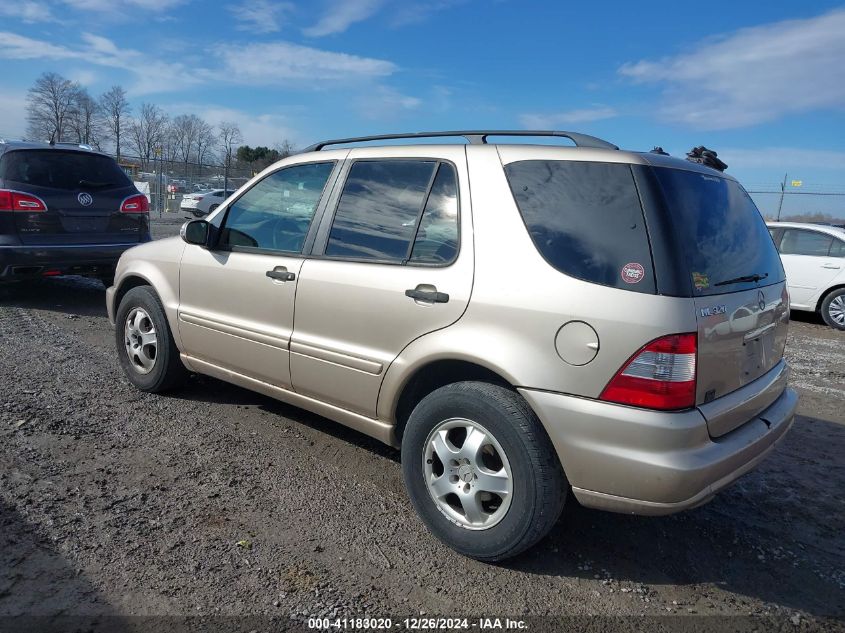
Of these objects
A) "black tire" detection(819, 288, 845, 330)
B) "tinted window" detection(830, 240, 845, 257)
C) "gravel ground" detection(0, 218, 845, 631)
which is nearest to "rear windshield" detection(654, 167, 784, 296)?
"gravel ground" detection(0, 218, 845, 631)

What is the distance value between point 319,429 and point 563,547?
186 centimetres

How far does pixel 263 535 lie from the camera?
116 inches

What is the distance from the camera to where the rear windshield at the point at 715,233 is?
2547 mm

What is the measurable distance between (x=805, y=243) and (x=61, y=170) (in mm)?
10614

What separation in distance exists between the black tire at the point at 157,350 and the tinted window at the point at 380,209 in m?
1.68

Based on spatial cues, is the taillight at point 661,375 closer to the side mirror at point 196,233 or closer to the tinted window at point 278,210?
the tinted window at point 278,210

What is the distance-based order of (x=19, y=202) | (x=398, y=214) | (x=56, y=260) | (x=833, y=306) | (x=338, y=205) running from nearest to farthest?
(x=398, y=214)
(x=338, y=205)
(x=19, y=202)
(x=56, y=260)
(x=833, y=306)

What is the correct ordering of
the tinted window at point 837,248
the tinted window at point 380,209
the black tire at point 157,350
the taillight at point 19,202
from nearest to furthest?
the tinted window at point 380,209
the black tire at point 157,350
the taillight at point 19,202
the tinted window at point 837,248

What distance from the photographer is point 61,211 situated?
23.4ft

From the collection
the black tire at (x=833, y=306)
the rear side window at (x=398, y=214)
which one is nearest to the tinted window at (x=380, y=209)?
the rear side window at (x=398, y=214)

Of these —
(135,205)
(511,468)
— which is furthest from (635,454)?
(135,205)

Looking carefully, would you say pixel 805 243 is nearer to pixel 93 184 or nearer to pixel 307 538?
pixel 307 538

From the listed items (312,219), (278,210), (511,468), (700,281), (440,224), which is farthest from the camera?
(278,210)

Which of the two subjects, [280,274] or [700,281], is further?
[280,274]
